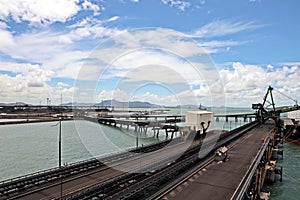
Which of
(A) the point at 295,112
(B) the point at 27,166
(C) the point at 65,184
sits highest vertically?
(A) the point at 295,112

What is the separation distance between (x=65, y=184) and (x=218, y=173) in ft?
62.3

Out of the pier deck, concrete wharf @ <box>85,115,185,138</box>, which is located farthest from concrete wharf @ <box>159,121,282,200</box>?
concrete wharf @ <box>85,115,185,138</box>

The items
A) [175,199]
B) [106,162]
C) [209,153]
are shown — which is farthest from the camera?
[209,153]

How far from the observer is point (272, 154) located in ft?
184

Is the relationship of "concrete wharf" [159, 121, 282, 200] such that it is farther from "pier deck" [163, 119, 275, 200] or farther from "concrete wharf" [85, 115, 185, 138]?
"concrete wharf" [85, 115, 185, 138]

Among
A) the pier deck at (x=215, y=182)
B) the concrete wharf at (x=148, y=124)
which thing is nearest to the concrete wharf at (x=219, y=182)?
the pier deck at (x=215, y=182)

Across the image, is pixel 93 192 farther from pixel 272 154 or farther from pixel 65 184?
pixel 272 154

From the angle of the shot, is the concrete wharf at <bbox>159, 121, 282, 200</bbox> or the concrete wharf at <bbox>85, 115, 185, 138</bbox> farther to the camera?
the concrete wharf at <bbox>85, 115, 185, 138</bbox>

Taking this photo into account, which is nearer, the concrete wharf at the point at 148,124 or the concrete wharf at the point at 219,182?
the concrete wharf at the point at 219,182

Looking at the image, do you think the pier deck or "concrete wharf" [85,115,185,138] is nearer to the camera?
the pier deck

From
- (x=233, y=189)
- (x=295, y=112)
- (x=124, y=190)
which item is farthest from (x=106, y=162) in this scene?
(x=295, y=112)

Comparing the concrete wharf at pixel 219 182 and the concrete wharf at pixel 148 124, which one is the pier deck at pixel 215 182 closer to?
the concrete wharf at pixel 219 182

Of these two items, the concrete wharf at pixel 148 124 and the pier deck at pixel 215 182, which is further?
the concrete wharf at pixel 148 124

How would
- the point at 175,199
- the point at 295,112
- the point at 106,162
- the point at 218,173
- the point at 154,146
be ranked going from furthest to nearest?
the point at 295,112 → the point at 154,146 → the point at 106,162 → the point at 218,173 → the point at 175,199
